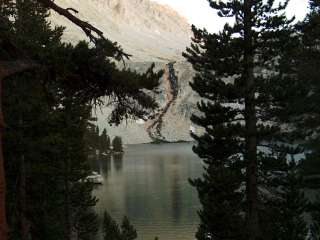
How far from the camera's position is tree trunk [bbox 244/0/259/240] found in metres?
24.6

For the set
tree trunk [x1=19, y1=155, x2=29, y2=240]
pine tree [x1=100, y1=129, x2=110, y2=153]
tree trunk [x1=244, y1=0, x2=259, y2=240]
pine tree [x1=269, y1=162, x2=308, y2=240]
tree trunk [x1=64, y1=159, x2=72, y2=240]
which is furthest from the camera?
pine tree [x1=100, y1=129, x2=110, y2=153]

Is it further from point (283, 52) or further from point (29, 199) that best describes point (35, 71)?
point (283, 52)

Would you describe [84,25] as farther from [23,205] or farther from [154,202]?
[154,202]

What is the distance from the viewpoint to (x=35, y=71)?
920 cm

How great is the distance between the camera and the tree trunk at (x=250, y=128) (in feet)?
80.8

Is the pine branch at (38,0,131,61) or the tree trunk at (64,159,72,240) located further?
the tree trunk at (64,159,72,240)

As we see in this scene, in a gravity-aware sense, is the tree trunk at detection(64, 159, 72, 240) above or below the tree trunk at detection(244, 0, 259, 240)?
below

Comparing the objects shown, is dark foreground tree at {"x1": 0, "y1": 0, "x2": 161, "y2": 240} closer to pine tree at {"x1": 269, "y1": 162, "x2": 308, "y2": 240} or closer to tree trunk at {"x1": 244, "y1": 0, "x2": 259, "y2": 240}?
tree trunk at {"x1": 244, "y1": 0, "x2": 259, "y2": 240}

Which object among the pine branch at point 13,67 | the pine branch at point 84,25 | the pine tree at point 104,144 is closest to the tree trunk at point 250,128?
the pine branch at point 84,25

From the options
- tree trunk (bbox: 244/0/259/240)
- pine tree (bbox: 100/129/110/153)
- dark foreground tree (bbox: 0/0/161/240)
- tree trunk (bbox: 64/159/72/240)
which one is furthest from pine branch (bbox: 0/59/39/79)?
pine tree (bbox: 100/129/110/153)

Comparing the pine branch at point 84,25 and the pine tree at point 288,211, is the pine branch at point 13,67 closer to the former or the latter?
the pine branch at point 84,25

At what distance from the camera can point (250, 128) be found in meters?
24.3

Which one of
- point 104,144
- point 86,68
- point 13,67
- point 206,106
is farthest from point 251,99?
point 104,144

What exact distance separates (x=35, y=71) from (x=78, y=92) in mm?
1402
